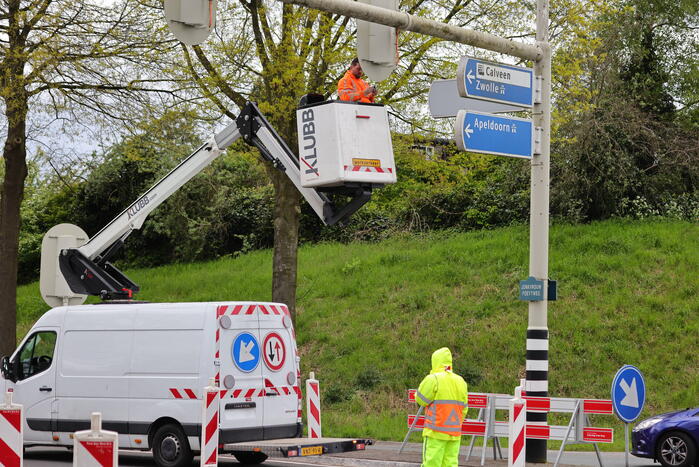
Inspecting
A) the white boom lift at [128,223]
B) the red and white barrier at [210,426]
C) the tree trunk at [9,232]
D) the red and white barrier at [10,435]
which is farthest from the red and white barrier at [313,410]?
the tree trunk at [9,232]

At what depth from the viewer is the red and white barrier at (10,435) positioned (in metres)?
9.01

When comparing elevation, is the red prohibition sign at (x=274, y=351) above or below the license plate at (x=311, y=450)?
above

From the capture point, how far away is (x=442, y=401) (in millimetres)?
10398

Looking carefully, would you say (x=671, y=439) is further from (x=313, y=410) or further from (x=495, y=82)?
(x=495, y=82)

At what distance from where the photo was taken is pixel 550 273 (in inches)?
971

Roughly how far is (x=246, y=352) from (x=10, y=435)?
16.0 ft

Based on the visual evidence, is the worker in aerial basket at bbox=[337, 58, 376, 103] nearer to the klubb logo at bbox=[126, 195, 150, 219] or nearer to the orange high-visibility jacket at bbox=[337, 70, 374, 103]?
the orange high-visibility jacket at bbox=[337, 70, 374, 103]

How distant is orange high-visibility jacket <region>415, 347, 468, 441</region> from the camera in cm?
1037

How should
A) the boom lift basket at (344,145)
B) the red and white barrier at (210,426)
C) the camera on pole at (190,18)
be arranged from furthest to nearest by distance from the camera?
the red and white barrier at (210,426) < the boom lift basket at (344,145) < the camera on pole at (190,18)

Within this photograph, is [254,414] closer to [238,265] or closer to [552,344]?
[552,344]

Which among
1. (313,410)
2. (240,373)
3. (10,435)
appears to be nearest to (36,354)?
(240,373)

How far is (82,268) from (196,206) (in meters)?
18.5

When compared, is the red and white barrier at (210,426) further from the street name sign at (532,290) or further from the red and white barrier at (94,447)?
the red and white barrier at (94,447)

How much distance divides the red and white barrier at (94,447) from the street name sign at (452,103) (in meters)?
7.89
